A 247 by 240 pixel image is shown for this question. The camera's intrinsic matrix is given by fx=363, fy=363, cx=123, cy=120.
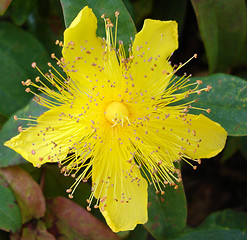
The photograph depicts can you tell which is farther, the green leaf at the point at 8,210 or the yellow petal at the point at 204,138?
the green leaf at the point at 8,210

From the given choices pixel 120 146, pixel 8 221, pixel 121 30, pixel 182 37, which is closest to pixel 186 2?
pixel 182 37

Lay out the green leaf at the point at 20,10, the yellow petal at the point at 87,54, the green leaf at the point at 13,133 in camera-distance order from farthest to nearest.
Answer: the green leaf at the point at 20,10
the green leaf at the point at 13,133
the yellow petal at the point at 87,54

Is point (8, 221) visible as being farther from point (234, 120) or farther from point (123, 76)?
point (234, 120)

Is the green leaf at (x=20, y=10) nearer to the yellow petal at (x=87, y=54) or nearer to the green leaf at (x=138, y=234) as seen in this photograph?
the yellow petal at (x=87, y=54)

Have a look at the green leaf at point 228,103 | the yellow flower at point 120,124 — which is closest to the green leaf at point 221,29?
the green leaf at point 228,103

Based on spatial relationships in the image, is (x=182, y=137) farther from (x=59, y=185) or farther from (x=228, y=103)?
(x=59, y=185)
